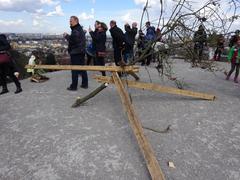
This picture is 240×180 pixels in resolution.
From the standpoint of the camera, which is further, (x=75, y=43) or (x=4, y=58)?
(x=4, y=58)

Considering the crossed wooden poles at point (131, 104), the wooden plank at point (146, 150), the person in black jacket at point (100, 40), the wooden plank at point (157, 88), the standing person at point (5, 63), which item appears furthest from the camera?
the person in black jacket at point (100, 40)

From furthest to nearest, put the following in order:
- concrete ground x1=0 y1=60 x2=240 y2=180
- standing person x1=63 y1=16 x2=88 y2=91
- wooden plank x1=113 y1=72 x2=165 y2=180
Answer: standing person x1=63 y1=16 x2=88 y2=91
concrete ground x1=0 y1=60 x2=240 y2=180
wooden plank x1=113 y1=72 x2=165 y2=180

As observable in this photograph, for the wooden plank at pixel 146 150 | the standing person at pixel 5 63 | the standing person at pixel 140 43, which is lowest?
the wooden plank at pixel 146 150

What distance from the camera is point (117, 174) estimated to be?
403 centimetres

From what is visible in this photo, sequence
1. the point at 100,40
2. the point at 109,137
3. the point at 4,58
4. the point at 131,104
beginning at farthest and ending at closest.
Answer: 1. the point at 100,40
2. the point at 4,58
3. the point at 131,104
4. the point at 109,137

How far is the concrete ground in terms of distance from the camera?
414 centimetres

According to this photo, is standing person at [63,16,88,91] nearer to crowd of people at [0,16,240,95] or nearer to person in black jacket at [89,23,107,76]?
crowd of people at [0,16,240,95]

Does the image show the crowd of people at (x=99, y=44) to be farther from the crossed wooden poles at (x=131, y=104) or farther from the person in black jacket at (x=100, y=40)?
the crossed wooden poles at (x=131, y=104)

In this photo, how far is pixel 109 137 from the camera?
16.8 ft

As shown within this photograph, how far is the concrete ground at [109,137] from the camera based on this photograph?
414 cm

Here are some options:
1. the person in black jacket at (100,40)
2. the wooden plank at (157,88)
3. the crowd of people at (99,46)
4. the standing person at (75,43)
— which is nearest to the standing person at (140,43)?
the crowd of people at (99,46)

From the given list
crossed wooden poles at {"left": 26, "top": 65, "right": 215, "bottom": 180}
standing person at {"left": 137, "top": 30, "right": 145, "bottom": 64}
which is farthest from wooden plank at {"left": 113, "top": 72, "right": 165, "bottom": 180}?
standing person at {"left": 137, "top": 30, "right": 145, "bottom": 64}

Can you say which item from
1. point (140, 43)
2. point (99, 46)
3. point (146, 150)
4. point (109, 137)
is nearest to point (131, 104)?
point (109, 137)

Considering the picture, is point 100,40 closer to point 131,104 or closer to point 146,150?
point 131,104
